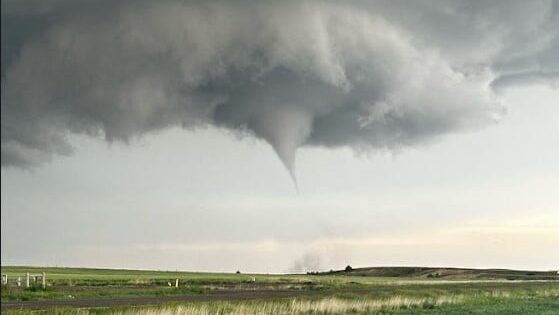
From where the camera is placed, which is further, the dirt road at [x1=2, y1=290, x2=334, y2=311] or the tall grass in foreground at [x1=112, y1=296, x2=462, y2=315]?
the dirt road at [x1=2, y1=290, x2=334, y2=311]

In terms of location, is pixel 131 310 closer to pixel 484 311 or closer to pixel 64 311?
pixel 64 311

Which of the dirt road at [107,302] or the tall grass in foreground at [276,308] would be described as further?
the dirt road at [107,302]

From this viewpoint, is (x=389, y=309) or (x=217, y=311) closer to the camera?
(x=217, y=311)

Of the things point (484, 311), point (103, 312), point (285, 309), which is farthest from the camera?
point (484, 311)

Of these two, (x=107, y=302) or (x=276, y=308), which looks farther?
(x=107, y=302)

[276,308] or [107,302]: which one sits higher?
[107,302]

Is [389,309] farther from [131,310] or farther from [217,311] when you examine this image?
[131,310]

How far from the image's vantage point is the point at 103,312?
31594 millimetres

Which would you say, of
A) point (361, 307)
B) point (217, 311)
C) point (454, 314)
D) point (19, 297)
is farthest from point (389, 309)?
point (19, 297)

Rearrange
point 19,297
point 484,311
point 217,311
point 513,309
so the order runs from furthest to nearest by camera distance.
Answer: point 19,297, point 513,309, point 484,311, point 217,311

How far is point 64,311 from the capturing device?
→ 104 feet

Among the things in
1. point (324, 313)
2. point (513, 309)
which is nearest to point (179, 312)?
point (324, 313)

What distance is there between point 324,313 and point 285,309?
212 cm

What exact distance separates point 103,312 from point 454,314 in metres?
18.4
